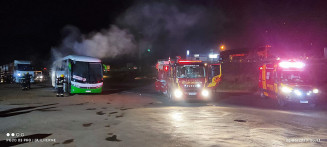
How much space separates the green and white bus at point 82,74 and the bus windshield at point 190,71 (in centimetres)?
707

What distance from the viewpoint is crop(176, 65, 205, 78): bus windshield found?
1692 cm

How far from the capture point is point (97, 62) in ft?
69.7

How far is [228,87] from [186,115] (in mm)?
18822

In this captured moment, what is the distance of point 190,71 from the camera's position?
55.9 ft

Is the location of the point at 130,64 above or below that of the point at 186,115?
above

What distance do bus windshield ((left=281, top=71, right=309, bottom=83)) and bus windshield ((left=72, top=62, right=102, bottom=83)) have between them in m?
12.8

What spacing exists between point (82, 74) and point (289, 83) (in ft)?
45.2

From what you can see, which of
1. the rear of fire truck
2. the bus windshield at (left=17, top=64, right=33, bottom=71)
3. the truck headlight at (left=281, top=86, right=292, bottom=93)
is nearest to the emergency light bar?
the truck headlight at (left=281, top=86, right=292, bottom=93)

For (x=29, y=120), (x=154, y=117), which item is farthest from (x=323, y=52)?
(x=29, y=120)

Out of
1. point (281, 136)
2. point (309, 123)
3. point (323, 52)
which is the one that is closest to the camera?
point (281, 136)

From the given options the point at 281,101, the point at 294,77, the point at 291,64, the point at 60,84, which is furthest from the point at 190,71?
the point at 60,84

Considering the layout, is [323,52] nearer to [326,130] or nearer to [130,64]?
[326,130]

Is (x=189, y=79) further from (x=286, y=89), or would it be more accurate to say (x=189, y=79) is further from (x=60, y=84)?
(x=60, y=84)

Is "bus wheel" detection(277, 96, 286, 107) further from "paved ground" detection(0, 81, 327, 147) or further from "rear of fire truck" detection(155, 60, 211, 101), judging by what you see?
"rear of fire truck" detection(155, 60, 211, 101)
